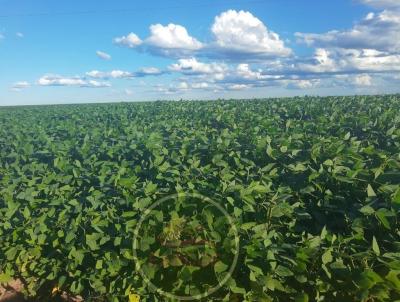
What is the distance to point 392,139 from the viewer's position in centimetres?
664

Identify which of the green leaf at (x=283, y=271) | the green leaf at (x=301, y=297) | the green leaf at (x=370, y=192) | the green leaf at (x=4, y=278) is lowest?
the green leaf at (x=4, y=278)

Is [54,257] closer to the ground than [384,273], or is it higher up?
closer to the ground

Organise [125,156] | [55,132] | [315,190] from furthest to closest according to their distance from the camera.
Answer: [55,132] → [125,156] → [315,190]

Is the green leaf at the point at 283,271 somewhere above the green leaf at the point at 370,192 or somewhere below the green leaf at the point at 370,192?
below

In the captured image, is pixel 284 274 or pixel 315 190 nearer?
pixel 284 274

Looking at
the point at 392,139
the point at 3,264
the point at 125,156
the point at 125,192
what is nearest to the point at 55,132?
the point at 125,156

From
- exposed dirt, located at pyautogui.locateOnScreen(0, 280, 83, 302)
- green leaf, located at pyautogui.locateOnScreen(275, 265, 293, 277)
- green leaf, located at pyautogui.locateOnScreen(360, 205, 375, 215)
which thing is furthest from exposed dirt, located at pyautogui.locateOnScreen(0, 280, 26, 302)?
green leaf, located at pyautogui.locateOnScreen(360, 205, 375, 215)

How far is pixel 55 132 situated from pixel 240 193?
7.68 meters

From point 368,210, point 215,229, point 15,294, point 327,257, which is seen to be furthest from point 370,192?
point 15,294

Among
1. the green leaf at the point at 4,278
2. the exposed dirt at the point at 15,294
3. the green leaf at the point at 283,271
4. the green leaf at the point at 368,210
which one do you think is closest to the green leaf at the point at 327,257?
the green leaf at the point at 283,271

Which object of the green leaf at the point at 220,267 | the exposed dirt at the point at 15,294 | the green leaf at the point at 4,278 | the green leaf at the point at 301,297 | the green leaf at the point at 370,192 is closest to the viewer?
the green leaf at the point at 301,297

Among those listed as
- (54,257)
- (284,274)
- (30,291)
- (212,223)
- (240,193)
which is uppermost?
(240,193)

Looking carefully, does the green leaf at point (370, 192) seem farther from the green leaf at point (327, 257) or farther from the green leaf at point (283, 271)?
the green leaf at point (283, 271)

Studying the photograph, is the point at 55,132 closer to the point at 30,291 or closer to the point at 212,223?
the point at 30,291
